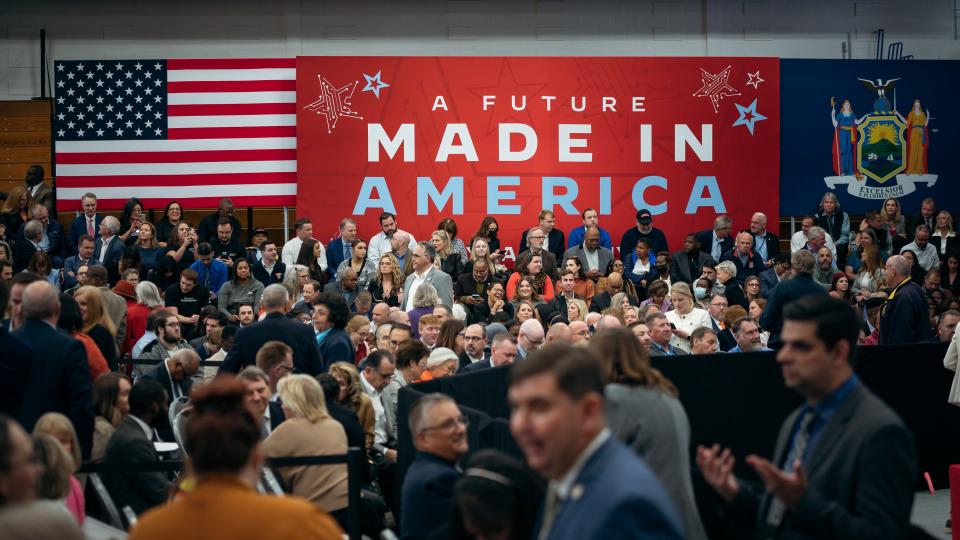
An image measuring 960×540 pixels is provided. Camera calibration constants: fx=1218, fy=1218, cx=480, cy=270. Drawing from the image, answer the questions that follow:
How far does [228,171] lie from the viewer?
1725 centimetres

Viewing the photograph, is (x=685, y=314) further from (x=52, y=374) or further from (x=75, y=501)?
(x=75, y=501)

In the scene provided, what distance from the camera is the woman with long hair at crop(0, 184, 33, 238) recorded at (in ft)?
50.3

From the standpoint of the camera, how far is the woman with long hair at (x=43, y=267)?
1362 cm

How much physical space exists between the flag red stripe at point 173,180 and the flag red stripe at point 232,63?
1.53 metres

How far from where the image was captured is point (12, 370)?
5.82 m

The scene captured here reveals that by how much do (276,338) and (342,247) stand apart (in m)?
7.64

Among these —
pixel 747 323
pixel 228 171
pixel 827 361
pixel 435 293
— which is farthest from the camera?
pixel 228 171

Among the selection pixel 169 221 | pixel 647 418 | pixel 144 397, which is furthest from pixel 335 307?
pixel 169 221

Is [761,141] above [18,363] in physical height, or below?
above

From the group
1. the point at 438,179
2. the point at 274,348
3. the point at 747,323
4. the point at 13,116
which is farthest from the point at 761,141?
the point at 274,348

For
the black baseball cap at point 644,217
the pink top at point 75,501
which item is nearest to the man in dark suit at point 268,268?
the black baseball cap at point 644,217

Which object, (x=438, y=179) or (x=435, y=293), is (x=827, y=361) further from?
(x=438, y=179)

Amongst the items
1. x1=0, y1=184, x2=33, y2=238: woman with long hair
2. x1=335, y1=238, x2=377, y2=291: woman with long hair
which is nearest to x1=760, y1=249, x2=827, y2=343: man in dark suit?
x1=335, y1=238, x2=377, y2=291: woman with long hair

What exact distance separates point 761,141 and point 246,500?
16032 millimetres
